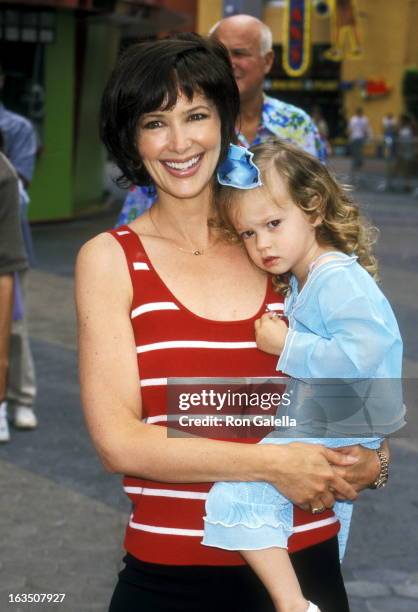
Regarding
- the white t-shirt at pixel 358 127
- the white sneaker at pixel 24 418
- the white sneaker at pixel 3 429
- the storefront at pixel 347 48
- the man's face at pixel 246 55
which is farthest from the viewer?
the storefront at pixel 347 48

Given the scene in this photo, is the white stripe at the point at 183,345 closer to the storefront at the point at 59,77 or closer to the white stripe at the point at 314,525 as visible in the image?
the white stripe at the point at 314,525

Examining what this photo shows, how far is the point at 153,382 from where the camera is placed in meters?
2.63

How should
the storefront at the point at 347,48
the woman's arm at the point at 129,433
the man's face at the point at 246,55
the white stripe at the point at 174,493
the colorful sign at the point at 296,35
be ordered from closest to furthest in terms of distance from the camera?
the woman's arm at the point at 129,433 < the white stripe at the point at 174,493 < the man's face at the point at 246,55 < the colorful sign at the point at 296,35 < the storefront at the point at 347,48

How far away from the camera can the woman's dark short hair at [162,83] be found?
2752 mm

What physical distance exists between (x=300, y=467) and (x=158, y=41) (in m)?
1.00

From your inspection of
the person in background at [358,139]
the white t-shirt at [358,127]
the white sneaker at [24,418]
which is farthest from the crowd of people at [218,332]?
the white t-shirt at [358,127]

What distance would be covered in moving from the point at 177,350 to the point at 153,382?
0.08 meters

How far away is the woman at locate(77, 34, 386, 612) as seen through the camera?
2537 mm

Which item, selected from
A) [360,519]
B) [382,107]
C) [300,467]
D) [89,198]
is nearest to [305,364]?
[300,467]

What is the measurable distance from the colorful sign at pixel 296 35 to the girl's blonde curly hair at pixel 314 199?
41.8 metres

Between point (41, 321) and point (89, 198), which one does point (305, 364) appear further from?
point (89, 198)

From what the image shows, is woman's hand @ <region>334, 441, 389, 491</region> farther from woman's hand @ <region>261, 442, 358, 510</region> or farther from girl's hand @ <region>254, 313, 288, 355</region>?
girl's hand @ <region>254, 313, 288, 355</region>

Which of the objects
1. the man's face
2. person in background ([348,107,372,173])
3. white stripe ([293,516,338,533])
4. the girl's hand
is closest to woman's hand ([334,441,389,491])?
white stripe ([293,516,338,533])

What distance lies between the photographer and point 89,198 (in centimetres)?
2188
